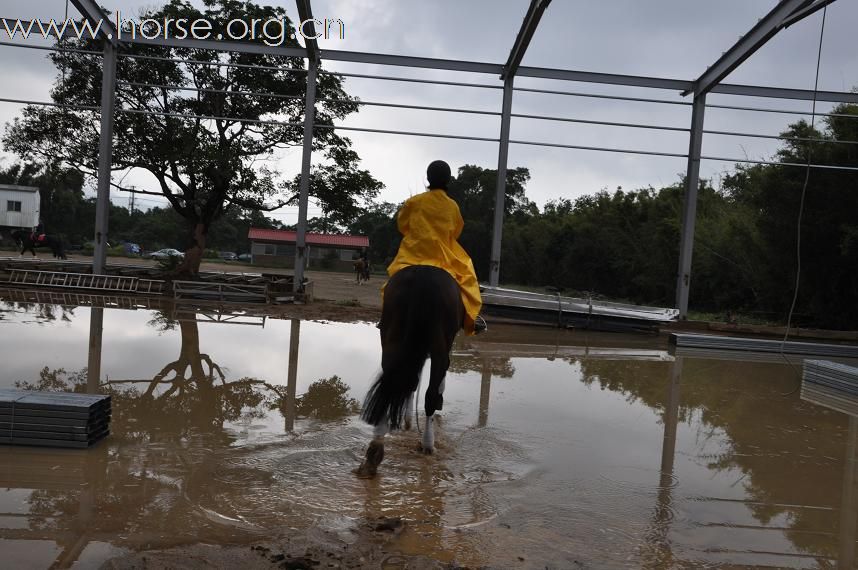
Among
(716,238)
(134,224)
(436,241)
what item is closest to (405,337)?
(436,241)

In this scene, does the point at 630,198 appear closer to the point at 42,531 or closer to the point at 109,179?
the point at 109,179

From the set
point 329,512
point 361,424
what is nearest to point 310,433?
point 361,424

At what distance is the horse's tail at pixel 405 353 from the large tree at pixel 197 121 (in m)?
13.4

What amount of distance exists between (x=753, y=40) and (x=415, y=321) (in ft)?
39.2

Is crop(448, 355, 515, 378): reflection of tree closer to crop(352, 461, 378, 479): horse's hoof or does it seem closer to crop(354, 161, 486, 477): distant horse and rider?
crop(354, 161, 486, 477): distant horse and rider

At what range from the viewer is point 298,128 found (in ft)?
56.1

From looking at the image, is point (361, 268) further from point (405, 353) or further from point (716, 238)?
point (405, 353)

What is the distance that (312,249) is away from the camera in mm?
42875

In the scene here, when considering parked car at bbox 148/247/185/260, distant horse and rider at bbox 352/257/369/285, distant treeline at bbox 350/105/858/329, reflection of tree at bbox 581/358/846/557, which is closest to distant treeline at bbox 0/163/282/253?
parked car at bbox 148/247/185/260

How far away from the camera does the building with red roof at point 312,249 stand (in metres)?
42.0

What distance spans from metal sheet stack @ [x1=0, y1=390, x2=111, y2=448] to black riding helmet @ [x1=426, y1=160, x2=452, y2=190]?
8.54 ft

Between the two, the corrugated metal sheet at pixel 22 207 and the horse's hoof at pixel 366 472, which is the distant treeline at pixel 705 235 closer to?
the corrugated metal sheet at pixel 22 207

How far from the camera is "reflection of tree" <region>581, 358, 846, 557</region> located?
152 inches

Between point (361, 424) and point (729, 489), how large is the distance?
8.60 ft
